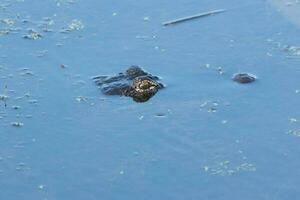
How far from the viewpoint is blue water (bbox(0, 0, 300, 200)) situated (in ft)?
19.7

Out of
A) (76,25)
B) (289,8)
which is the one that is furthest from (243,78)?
(76,25)

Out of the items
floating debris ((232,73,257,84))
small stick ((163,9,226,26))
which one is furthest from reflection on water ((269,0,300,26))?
floating debris ((232,73,257,84))

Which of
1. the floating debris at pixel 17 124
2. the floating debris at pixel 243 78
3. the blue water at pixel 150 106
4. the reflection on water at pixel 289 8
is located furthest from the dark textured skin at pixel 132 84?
the reflection on water at pixel 289 8

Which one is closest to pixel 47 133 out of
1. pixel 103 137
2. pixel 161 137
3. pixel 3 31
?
pixel 103 137

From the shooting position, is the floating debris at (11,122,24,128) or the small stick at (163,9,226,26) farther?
the small stick at (163,9,226,26)

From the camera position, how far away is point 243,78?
7.22 meters

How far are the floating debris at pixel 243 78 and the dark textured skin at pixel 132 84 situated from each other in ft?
2.20

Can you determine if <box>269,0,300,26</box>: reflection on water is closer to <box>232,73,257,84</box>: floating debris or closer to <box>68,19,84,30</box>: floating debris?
<box>232,73,257,84</box>: floating debris

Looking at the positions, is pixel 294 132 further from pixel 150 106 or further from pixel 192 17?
pixel 192 17

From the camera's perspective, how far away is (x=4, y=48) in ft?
25.6

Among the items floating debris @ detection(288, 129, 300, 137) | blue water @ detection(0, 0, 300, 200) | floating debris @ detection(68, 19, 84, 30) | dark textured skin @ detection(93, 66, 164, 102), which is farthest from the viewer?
floating debris @ detection(68, 19, 84, 30)

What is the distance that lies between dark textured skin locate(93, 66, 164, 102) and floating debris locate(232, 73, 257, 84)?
0.67 meters

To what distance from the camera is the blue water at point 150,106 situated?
6000 mm

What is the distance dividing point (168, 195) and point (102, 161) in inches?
26.3
